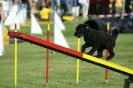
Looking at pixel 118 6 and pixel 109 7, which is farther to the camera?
pixel 109 7

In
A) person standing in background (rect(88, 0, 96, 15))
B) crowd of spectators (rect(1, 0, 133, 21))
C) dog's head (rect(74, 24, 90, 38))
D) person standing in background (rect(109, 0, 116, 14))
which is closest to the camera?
dog's head (rect(74, 24, 90, 38))

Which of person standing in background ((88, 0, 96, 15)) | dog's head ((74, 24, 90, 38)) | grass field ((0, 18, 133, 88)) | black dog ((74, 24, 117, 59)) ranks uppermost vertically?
dog's head ((74, 24, 90, 38))

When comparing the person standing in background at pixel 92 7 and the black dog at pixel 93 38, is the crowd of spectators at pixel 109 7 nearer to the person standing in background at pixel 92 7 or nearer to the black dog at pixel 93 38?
the person standing in background at pixel 92 7

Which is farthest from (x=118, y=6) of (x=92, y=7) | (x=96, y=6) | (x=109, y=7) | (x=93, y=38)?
(x=93, y=38)

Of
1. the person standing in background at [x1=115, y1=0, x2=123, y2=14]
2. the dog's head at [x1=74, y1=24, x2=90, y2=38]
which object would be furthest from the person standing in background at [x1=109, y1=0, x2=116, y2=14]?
the dog's head at [x1=74, y1=24, x2=90, y2=38]

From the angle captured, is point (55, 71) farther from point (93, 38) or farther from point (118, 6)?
point (118, 6)

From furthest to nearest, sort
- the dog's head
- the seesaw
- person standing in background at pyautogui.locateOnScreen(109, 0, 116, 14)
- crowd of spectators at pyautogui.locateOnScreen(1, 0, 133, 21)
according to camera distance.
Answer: person standing in background at pyautogui.locateOnScreen(109, 0, 116, 14) → crowd of spectators at pyautogui.locateOnScreen(1, 0, 133, 21) → the dog's head → the seesaw

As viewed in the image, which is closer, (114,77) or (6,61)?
(114,77)

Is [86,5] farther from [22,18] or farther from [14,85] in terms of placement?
[14,85]

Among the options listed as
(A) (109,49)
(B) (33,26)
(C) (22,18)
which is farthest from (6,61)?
(C) (22,18)

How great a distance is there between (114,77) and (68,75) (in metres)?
1.21

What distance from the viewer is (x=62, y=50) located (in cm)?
901

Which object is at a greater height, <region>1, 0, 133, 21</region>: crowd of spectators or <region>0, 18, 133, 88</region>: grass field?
<region>0, 18, 133, 88</region>: grass field

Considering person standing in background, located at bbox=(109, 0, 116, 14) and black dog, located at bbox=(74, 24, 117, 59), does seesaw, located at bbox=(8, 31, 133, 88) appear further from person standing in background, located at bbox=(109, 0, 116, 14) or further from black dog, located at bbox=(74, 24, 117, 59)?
person standing in background, located at bbox=(109, 0, 116, 14)
